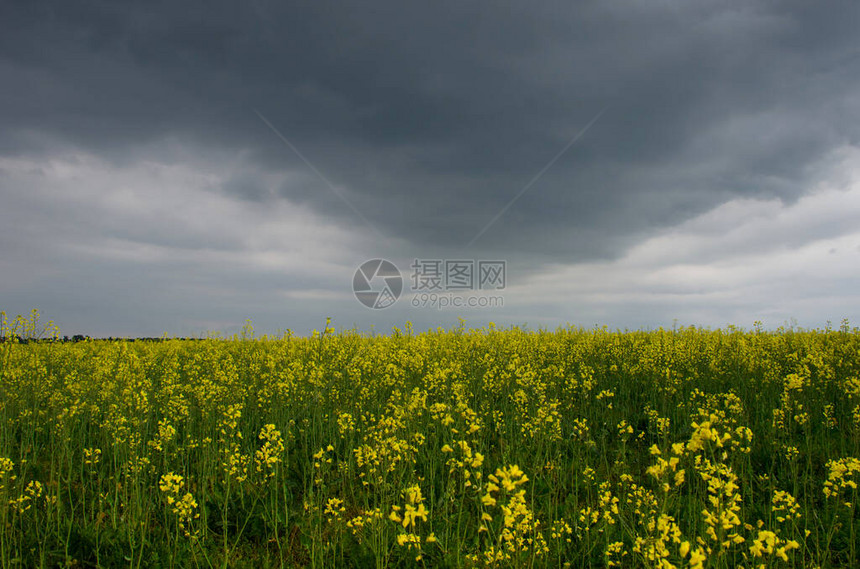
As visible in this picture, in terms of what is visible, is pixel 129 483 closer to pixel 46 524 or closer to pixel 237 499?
pixel 46 524

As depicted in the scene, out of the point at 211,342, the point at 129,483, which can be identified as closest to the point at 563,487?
the point at 129,483

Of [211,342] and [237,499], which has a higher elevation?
[211,342]

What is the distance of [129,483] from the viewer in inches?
231

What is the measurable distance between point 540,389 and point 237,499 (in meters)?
4.04

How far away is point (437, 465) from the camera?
630 centimetres

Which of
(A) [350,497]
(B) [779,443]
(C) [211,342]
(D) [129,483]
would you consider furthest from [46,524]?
(C) [211,342]

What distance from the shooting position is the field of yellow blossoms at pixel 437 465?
424 cm

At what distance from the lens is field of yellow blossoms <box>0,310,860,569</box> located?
167 inches

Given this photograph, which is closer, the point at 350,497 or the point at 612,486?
the point at 350,497

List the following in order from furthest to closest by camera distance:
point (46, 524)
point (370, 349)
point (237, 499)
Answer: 1. point (370, 349)
2. point (237, 499)
3. point (46, 524)

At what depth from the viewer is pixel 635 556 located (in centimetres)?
421

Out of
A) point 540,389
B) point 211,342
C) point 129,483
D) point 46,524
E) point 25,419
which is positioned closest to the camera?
point 46,524

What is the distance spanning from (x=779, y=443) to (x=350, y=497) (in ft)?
20.2

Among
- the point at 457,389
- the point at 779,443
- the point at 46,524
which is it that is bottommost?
the point at 46,524
